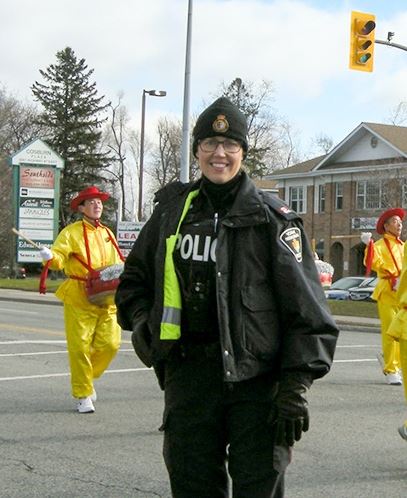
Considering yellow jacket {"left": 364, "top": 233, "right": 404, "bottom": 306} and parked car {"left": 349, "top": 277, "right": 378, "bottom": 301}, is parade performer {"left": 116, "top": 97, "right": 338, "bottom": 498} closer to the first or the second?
yellow jacket {"left": 364, "top": 233, "right": 404, "bottom": 306}

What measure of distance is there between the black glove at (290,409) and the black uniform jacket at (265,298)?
45mm

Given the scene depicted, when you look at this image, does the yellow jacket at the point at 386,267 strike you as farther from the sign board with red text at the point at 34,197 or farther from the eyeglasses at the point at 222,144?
the sign board with red text at the point at 34,197

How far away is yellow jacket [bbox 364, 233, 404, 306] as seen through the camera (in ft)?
36.6

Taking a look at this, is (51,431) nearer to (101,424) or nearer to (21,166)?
(101,424)

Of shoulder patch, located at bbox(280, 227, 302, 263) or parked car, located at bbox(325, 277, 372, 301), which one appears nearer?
shoulder patch, located at bbox(280, 227, 302, 263)

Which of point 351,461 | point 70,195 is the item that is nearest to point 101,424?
point 351,461

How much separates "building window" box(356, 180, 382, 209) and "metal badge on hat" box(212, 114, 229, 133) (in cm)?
4617

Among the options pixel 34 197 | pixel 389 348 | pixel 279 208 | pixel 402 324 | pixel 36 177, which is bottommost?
pixel 389 348

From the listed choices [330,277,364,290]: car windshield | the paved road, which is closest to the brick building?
[330,277,364,290]: car windshield

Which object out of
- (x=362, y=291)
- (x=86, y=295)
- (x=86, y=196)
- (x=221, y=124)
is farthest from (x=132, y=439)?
(x=362, y=291)

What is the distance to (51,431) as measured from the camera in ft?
25.9

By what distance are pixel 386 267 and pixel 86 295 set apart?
4033mm

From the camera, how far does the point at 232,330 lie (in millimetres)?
3668

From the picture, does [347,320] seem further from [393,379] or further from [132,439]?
[132,439]
